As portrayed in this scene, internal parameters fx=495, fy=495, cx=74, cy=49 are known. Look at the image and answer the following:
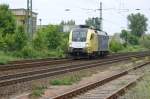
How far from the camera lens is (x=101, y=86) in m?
19.5

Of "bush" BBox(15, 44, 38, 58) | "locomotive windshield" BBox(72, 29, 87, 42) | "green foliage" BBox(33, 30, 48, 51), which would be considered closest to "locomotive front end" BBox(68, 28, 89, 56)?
"locomotive windshield" BBox(72, 29, 87, 42)

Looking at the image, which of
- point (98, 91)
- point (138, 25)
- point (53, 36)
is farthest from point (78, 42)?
point (138, 25)

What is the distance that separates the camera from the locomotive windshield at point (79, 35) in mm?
42594

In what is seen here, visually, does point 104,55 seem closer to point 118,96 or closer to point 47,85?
point 47,85

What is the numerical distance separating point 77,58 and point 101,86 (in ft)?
81.5

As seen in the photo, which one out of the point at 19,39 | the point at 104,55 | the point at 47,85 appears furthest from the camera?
the point at 104,55

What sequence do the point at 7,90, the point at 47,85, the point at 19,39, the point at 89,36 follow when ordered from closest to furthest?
the point at 7,90, the point at 47,85, the point at 89,36, the point at 19,39

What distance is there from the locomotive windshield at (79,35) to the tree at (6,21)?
11656mm

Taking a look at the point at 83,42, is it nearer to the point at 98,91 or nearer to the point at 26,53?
the point at 26,53

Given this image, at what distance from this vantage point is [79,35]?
141 ft

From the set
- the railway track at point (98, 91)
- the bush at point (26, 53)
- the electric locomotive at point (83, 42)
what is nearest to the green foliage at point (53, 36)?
the bush at point (26, 53)

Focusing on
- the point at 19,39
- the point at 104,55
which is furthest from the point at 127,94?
the point at 104,55

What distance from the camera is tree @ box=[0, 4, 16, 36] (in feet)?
174

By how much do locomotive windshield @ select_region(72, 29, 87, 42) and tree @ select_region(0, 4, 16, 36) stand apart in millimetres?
11656
